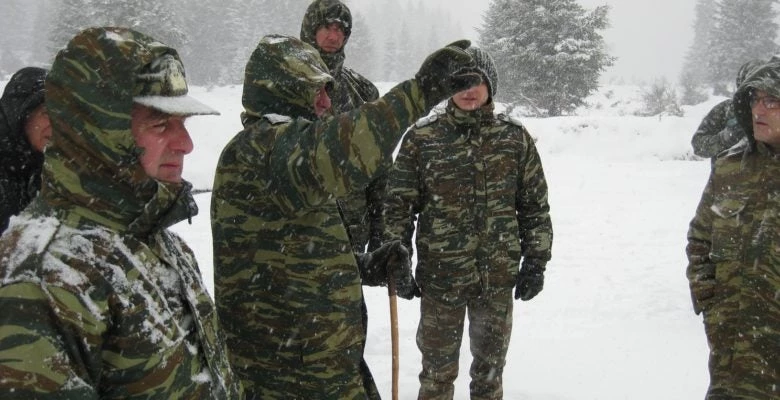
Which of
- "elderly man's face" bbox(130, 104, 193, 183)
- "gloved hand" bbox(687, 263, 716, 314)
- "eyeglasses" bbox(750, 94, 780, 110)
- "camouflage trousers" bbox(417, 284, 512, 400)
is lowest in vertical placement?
"camouflage trousers" bbox(417, 284, 512, 400)

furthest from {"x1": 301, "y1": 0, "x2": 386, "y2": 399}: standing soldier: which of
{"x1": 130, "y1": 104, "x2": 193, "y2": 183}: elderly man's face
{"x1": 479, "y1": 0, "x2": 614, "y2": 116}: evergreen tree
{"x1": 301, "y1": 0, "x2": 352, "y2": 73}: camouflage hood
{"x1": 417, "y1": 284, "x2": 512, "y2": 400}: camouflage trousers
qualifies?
{"x1": 479, "y1": 0, "x2": 614, "y2": 116}: evergreen tree

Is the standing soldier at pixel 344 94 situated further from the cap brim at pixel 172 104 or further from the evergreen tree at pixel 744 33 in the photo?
the evergreen tree at pixel 744 33

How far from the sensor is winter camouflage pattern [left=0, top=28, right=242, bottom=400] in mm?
1191

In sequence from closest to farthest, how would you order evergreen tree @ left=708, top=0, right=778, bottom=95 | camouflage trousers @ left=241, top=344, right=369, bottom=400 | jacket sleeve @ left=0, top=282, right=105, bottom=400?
jacket sleeve @ left=0, top=282, right=105, bottom=400
camouflage trousers @ left=241, top=344, right=369, bottom=400
evergreen tree @ left=708, top=0, right=778, bottom=95

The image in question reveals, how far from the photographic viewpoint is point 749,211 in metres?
2.86

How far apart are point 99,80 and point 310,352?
4.55 feet

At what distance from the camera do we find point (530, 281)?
3699 millimetres

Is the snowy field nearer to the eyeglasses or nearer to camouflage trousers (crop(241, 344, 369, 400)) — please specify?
camouflage trousers (crop(241, 344, 369, 400))

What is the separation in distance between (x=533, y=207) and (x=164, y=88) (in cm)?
280

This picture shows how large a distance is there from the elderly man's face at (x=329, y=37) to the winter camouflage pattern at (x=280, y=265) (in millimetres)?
2210

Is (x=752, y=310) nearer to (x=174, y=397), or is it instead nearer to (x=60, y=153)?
(x=174, y=397)

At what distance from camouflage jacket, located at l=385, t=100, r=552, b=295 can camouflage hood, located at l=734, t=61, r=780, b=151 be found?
1209mm

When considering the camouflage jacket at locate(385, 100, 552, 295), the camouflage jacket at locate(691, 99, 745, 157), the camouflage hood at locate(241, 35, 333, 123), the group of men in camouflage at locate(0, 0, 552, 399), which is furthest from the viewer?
the camouflage jacket at locate(691, 99, 745, 157)

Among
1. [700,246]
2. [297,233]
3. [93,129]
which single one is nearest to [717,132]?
[700,246]
